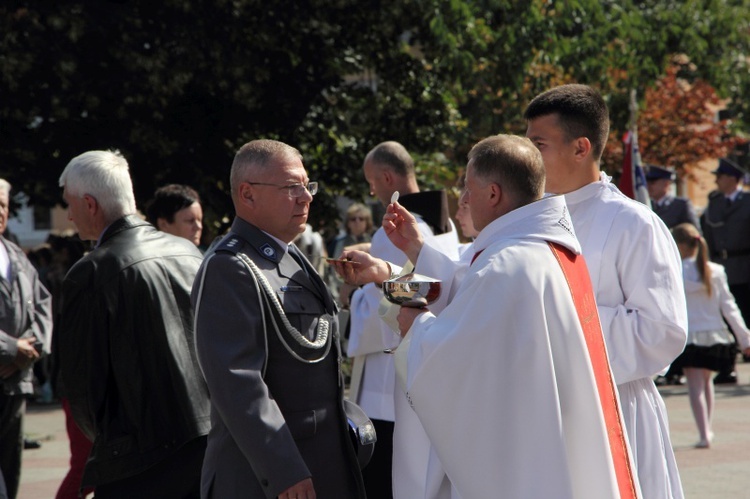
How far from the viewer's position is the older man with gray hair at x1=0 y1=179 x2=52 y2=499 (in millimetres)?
6938

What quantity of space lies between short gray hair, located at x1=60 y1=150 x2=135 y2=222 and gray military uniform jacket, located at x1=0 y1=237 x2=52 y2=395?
6.64 feet

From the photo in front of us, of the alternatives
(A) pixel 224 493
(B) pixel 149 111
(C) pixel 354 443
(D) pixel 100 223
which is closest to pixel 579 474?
(C) pixel 354 443

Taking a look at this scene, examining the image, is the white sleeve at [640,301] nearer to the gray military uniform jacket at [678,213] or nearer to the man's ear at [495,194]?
the man's ear at [495,194]

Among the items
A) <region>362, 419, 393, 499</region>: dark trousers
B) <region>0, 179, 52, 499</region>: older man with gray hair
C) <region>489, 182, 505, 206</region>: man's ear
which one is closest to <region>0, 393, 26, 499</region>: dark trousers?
<region>0, 179, 52, 499</region>: older man with gray hair

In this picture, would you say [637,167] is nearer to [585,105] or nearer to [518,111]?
[518,111]

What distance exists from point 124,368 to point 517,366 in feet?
6.16

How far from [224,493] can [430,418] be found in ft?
2.45

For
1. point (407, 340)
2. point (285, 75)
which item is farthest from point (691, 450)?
point (285, 75)

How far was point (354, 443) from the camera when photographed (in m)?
4.29

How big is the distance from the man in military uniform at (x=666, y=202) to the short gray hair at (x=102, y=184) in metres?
10.2

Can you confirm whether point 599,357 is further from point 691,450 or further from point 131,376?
point 691,450

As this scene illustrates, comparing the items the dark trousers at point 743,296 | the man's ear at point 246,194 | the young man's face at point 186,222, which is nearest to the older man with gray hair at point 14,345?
the young man's face at point 186,222

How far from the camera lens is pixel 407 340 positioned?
3982mm

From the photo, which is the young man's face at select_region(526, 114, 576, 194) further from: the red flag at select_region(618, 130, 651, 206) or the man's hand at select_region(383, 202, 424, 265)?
the red flag at select_region(618, 130, 651, 206)
